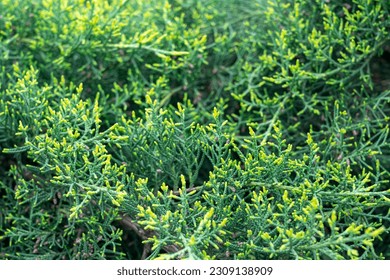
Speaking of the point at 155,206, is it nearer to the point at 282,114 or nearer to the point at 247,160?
the point at 247,160

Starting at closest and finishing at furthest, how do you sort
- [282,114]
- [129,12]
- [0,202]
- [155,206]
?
[155,206]
[0,202]
[282,114]
[129,12]

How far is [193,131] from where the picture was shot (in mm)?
1977

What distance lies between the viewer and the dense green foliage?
1620mm

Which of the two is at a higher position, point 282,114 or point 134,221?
point 282,114

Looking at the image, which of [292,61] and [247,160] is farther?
[292,61]

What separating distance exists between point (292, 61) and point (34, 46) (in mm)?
1124

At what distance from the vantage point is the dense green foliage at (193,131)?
5.32ft

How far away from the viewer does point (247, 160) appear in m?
1.65

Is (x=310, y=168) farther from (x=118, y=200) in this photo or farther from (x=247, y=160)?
(x=118, y=200)

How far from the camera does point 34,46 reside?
2176 mm

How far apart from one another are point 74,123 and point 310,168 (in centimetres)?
82
